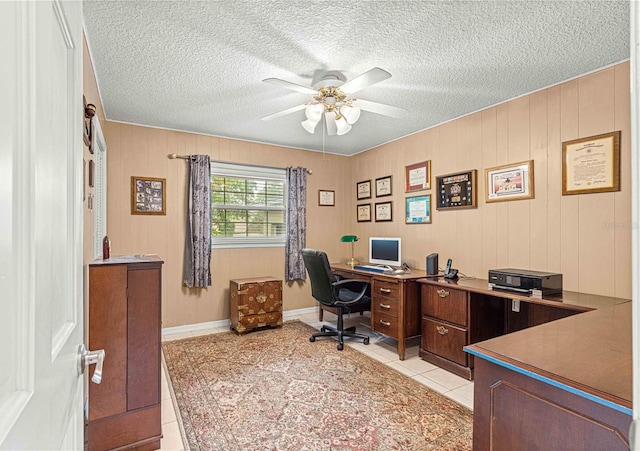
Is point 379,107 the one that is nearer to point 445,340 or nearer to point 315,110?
point 315,110

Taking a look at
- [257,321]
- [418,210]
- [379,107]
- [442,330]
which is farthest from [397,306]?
[379,107]

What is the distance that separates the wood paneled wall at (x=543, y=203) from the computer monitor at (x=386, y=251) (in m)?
0.29

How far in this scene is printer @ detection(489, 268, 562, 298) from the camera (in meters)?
2.40

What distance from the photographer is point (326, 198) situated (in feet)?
16.3

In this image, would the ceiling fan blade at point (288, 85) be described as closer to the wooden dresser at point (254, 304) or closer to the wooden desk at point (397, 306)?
the wooden desk at point (397, 306)

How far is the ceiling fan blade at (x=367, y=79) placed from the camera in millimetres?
2043

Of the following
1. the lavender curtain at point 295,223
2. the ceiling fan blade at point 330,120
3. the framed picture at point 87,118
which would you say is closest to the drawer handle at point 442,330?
the ceiling fan blade at point 330,120

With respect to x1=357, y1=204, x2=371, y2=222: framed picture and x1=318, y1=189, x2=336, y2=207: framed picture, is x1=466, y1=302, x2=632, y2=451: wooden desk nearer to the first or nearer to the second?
x1=357, y1=204, x2=371, y2=222: framed picture

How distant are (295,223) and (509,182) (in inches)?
101

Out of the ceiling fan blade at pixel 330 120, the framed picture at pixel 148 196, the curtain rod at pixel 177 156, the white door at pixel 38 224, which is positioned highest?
the ceiling fan blade at pixel 330 120

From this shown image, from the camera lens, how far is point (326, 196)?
497 centimetres

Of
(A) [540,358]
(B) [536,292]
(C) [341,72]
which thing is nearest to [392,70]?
(C) [341,72]

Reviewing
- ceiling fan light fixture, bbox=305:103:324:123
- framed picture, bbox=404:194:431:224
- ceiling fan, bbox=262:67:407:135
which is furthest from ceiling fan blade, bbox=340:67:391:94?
framed picture, bbox=404:194:431:224

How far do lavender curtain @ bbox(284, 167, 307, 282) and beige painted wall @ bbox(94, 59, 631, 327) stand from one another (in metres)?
0.16
